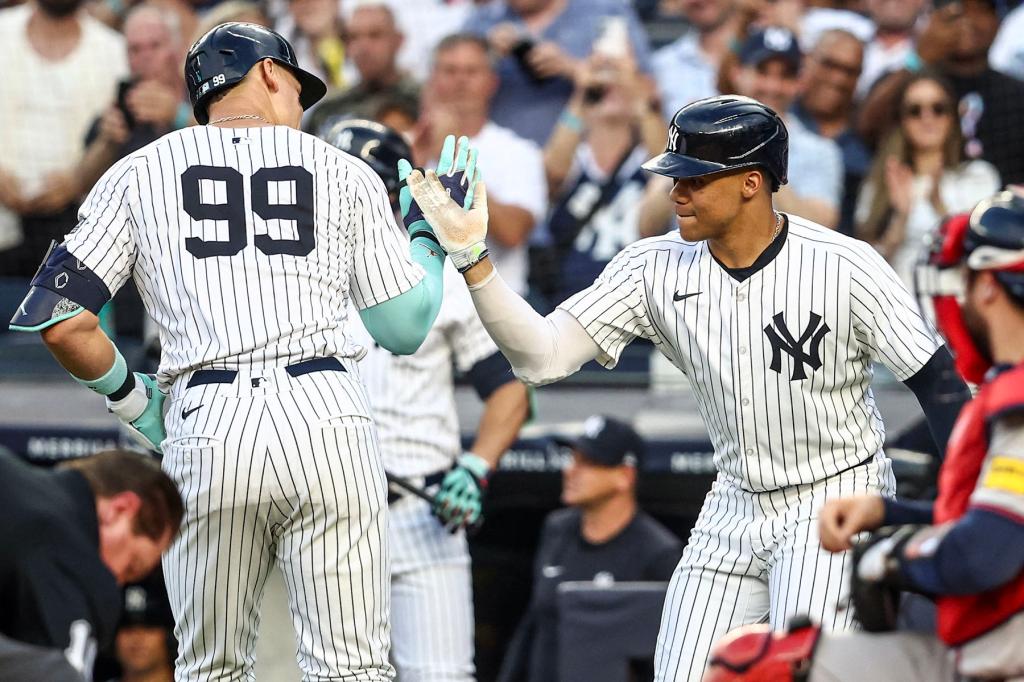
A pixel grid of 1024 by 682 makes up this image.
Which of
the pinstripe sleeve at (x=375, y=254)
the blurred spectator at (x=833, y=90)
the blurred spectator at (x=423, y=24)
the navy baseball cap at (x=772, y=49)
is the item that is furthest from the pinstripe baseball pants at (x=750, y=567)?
the blurred spectator at (x=423, y=24)

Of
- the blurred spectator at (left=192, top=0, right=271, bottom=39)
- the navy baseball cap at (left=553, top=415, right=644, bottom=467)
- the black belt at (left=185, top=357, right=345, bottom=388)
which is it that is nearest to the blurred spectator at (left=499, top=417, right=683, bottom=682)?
the navy baseball cap at (left=553, top=415, right=644, bottom=467)

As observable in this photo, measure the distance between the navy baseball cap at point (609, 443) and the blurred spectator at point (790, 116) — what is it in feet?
5.26

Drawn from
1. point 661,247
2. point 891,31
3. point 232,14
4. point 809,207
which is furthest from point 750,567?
point 232,14

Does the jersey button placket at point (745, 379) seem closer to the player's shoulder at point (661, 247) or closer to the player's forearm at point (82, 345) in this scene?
the player's shoulder at point (661, 247)

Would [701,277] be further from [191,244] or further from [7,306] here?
[7,306]

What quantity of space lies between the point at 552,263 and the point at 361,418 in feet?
12.5

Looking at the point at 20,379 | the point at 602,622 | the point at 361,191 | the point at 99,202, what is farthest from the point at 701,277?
the point at 20,379

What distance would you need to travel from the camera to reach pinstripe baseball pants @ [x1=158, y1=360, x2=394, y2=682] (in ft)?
11.3

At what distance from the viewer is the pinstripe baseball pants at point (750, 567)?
357 centimetres

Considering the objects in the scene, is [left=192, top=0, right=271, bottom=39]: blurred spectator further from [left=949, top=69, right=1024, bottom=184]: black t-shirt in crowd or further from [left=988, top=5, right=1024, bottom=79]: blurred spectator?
[left=988, top=5, right=1024, bottom=79]: blurred spectator

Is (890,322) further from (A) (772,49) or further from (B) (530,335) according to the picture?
(A) (772,49)

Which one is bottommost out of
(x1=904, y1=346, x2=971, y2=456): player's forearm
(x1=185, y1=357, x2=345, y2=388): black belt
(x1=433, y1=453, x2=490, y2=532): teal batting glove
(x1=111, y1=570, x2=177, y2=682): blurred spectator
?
(x1=111, y1=570, x2=177, y2=682): blurred spectator

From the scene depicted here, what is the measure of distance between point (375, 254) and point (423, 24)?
4.49 metres

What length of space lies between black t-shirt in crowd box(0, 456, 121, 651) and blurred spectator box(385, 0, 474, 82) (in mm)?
5145
